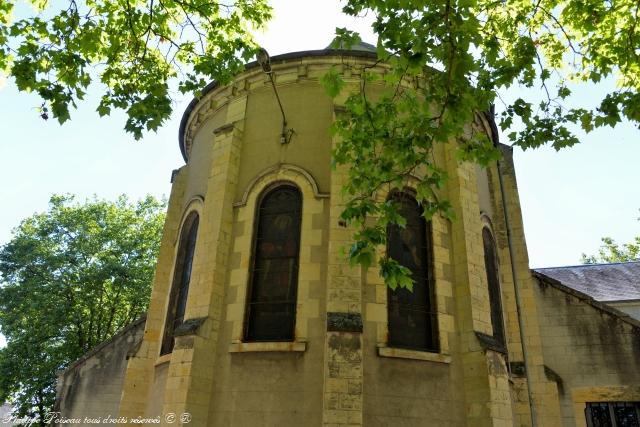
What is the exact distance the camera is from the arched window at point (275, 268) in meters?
8.56

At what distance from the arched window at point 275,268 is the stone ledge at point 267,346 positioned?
0.64 ft

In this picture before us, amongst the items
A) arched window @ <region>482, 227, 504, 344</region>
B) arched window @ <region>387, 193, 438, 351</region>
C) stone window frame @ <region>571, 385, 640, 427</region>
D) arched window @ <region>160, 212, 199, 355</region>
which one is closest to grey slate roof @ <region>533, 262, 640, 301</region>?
stone window frame @ <region>571, 385, 640, 427</region>

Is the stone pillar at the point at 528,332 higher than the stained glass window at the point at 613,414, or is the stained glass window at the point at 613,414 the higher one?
the stone pillar at the point at 528,332

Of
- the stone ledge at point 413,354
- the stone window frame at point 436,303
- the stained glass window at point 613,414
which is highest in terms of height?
the stone window frame at point 436,303

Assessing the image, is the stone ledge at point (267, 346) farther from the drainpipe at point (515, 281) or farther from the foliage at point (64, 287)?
the foliage at point (64, 287)

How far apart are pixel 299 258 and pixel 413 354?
2.62 meters

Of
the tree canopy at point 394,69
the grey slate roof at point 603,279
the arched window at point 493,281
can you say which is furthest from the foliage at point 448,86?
the grey slate roof at point 603,279

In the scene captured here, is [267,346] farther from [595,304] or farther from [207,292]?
[595,304]

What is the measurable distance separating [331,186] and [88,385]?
9291 mm

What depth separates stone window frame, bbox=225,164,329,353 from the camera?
828 cm

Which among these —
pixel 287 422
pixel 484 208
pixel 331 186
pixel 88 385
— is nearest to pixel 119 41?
pixel 331 186

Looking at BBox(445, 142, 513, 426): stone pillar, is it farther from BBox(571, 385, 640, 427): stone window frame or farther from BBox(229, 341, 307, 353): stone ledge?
BBox(571, 385, 640, 427): stone window frame

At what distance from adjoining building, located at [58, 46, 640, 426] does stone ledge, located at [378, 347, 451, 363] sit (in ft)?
0.08

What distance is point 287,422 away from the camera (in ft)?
25.2
